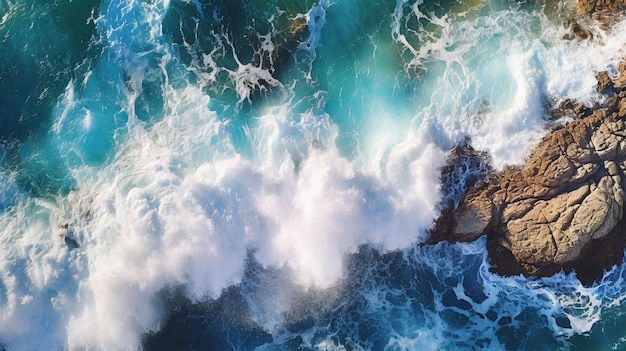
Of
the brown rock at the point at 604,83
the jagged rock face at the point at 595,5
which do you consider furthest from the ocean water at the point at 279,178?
the jagged rock face at the point at 595,5

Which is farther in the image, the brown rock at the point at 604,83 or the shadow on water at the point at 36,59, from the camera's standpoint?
the shadow on water at the point at 36,59

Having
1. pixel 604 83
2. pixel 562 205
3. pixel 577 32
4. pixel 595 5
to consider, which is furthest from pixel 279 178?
pixel 595 5

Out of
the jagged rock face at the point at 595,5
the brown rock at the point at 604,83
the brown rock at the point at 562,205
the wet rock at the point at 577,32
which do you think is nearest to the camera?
the brown rock at the point at 562,205

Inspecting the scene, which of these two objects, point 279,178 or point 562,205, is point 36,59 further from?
point 562,205

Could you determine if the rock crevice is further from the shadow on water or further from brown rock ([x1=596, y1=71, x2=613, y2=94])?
the shadow on water

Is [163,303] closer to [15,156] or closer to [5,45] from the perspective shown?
[15,156]

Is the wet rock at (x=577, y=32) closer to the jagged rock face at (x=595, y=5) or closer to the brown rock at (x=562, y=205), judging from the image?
the jagged rock face at (x=595, y=5)

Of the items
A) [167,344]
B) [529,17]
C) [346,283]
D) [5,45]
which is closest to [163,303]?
[167,344]
